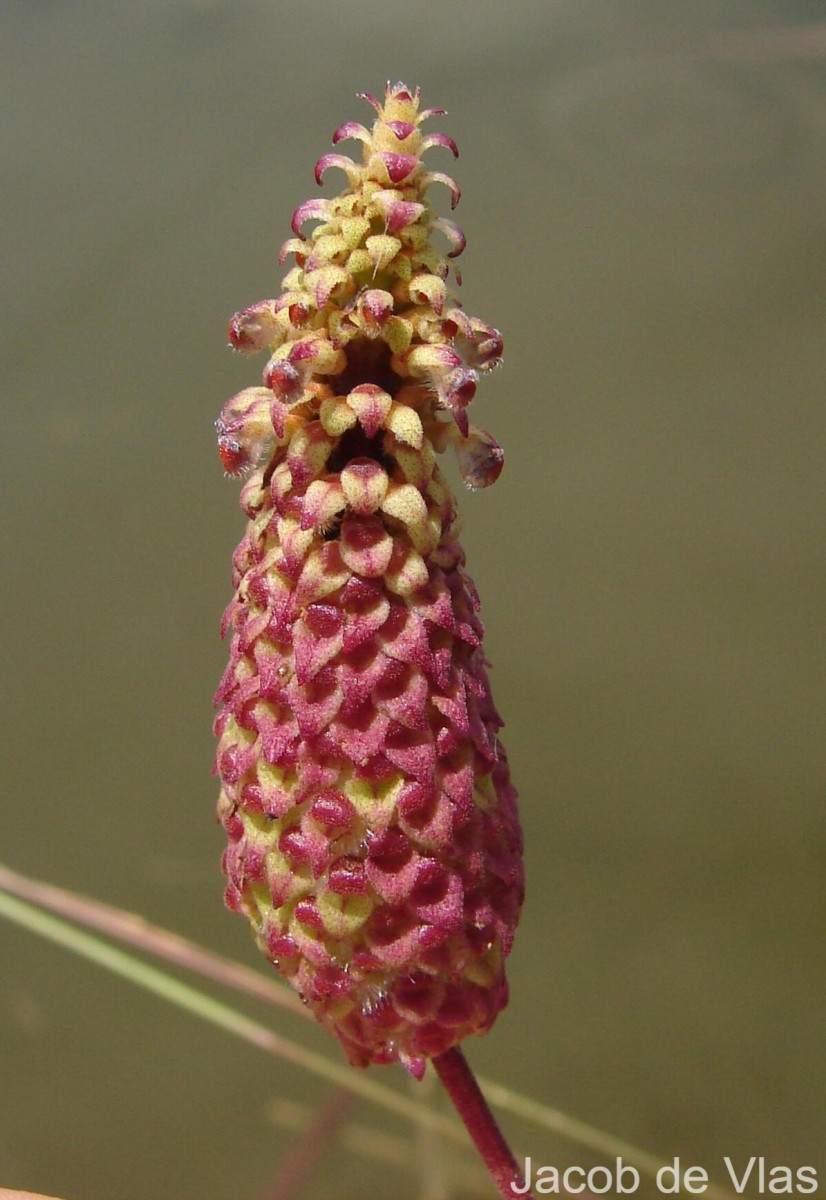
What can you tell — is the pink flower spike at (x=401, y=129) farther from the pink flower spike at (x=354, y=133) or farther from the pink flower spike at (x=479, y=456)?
the pink flower spike at (x=479, y=456)

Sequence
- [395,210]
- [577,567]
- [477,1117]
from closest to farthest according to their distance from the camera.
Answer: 1. [395,210]
2. [477,1117]
3. [577,567]

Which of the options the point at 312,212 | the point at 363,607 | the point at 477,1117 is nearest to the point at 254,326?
the point at 312,212

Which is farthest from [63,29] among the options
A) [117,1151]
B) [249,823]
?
[249,823]

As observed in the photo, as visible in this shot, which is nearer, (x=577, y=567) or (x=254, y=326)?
(x=254, y=326)

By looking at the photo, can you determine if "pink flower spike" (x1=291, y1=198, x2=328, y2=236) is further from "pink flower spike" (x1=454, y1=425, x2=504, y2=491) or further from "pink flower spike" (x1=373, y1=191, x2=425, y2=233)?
"pink flower spike" (x1=454, y1=425, x2=504, y2=491)

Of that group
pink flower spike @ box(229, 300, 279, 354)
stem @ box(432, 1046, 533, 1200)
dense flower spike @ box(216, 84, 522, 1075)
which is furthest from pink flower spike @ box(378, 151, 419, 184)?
stem @ box(432, 1046, 533, 1200)

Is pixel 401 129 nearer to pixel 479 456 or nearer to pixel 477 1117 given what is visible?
pixel 479 456
